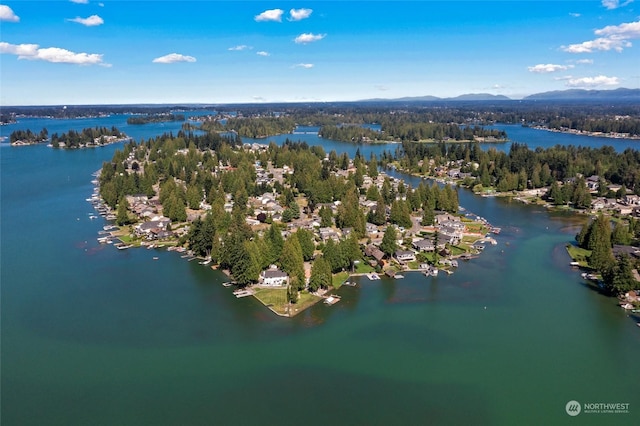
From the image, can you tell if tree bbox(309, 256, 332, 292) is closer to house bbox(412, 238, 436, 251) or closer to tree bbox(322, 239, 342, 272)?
tree bbox(322, 239, 342, 272)

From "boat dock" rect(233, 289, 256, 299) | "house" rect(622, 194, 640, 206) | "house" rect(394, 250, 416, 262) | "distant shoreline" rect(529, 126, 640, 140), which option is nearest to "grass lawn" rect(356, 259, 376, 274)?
"house" rect(394, 250, 416, 262)

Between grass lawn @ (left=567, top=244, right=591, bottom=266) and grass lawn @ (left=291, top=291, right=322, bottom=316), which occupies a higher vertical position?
grass lawn @ (left=567, top=244, right=591, bottom=266)

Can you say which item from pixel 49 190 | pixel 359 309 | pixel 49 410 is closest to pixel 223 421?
pixel 49 410

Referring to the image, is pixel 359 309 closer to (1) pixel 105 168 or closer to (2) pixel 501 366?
(2) pixel 501 366

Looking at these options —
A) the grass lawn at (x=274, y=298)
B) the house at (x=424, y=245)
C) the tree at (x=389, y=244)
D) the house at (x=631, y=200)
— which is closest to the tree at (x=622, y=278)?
the house at (x=424, y=245)

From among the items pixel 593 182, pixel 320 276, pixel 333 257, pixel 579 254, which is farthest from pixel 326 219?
pixel 593 182
